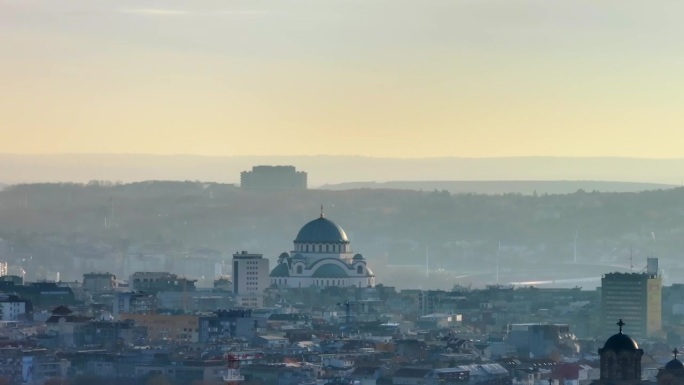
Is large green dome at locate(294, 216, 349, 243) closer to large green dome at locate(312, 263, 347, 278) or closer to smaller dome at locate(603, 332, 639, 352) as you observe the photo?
large green dome at locate(312, 263, 347, 278)

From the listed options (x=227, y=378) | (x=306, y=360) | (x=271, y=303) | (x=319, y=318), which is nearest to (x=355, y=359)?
(x=306, y=360)

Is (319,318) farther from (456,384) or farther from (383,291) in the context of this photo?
(456,384)

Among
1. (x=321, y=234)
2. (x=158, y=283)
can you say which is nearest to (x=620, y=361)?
(x=158, y=283)

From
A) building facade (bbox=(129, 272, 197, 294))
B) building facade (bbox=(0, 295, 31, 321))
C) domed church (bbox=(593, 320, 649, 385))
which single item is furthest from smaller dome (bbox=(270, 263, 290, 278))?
domed church (bbox=(593, 320, 649, 385))

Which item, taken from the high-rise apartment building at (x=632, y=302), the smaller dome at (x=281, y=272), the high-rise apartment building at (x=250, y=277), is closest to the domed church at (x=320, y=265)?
the smaller dome at (x=281, y=272)

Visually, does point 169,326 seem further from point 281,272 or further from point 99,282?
point 99,282

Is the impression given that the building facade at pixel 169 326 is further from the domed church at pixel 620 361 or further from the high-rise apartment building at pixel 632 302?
the domed church at pixel 620 361
